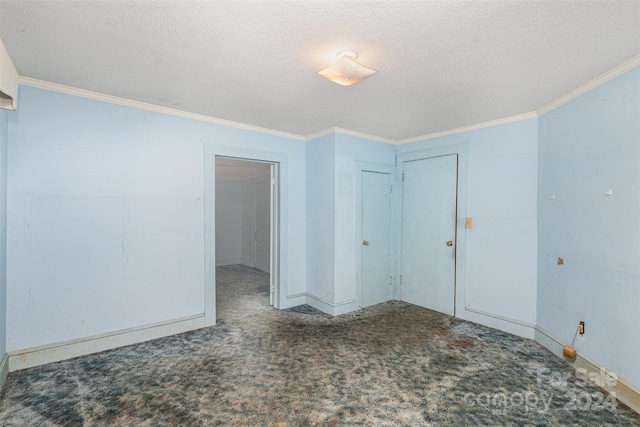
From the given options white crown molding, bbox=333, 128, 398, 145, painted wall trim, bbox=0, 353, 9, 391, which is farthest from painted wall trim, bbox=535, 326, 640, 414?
painted wall trim, bbox=0, 353, 9, 391

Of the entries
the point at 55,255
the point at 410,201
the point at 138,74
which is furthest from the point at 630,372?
the point at 55,255

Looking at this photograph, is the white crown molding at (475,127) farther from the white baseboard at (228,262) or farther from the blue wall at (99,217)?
the white baseboard at (228,262)

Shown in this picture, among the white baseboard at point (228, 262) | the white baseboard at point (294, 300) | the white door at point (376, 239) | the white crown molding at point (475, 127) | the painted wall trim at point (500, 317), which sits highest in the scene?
the white crown molding at point (475, 127)

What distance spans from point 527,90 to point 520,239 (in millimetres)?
1542

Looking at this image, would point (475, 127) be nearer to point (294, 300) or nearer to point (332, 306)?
point (332, 306)

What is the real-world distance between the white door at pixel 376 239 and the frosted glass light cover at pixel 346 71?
2.04m

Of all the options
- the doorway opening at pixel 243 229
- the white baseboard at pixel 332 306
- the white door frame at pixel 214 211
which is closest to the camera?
the white door frame at pixel 214 211

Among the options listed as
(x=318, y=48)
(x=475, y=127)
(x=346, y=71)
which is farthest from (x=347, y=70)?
(x=475, y=127)

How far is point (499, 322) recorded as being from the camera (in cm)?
327

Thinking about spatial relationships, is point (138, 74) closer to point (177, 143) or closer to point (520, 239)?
point (177, 143)

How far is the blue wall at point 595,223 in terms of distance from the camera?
6.55ft

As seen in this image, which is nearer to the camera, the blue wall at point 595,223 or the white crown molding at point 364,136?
the blue wall at point 595,223

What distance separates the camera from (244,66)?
6.88ft

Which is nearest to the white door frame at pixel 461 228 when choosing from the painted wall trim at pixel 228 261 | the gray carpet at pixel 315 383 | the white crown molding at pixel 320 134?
the gray carpet at pixel 315 383
